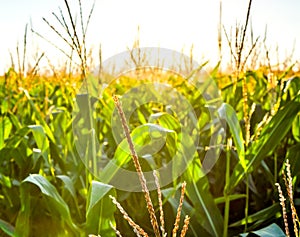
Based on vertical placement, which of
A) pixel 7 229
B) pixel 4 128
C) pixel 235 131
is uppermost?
pixel 235 131

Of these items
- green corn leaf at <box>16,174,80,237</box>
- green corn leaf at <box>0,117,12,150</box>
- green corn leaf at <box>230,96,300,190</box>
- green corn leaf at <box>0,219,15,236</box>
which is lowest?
green corn leaf at <box>0,219,15,236</box>

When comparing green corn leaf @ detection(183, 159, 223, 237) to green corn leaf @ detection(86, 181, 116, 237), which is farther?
green corn leaf @ detection(183, 159, 223, 237)

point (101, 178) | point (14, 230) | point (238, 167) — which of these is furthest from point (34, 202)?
point (238, 167)

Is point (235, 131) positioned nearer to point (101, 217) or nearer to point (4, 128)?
point (101, 217)

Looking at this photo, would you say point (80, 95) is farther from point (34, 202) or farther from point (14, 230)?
point (14, 230)

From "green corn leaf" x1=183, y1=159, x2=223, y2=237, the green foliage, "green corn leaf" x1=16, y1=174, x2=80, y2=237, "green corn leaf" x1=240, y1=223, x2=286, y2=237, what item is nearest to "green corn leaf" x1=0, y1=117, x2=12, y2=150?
the green foliage

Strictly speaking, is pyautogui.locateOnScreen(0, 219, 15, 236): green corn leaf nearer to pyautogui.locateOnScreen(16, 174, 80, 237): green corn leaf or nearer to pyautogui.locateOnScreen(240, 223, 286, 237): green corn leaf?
pyautogui.locateOnScreen(16, 174, 80, 237): green corn leaf

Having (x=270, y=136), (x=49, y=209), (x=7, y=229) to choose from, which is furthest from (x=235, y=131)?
(x=7, y=229)

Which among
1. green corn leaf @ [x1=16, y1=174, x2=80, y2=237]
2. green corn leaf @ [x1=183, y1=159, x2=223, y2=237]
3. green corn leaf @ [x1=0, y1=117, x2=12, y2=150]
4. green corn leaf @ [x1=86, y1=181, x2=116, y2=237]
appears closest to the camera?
green corn leaf @ [x1=86, y1=181, x2=116, y2=237]

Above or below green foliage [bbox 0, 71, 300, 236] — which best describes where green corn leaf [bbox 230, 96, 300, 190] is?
above

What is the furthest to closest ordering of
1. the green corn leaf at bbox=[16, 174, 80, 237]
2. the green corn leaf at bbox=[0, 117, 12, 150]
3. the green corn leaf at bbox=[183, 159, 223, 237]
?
the green corn leaf at bbox=[0, 117, 12, 150]
the green corn leaf at bbox=[183, 159, 223, 237]
the green corn leaf at bbox=[16, 174, 80, 237]

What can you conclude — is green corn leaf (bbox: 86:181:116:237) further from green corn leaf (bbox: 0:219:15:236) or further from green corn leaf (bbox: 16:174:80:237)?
green corn leaf (bbox: 0:219:15:236)

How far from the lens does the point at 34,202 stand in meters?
1.51

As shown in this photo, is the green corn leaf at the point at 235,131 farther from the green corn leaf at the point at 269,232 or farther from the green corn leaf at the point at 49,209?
the green corn leaf at the point at 49,209
